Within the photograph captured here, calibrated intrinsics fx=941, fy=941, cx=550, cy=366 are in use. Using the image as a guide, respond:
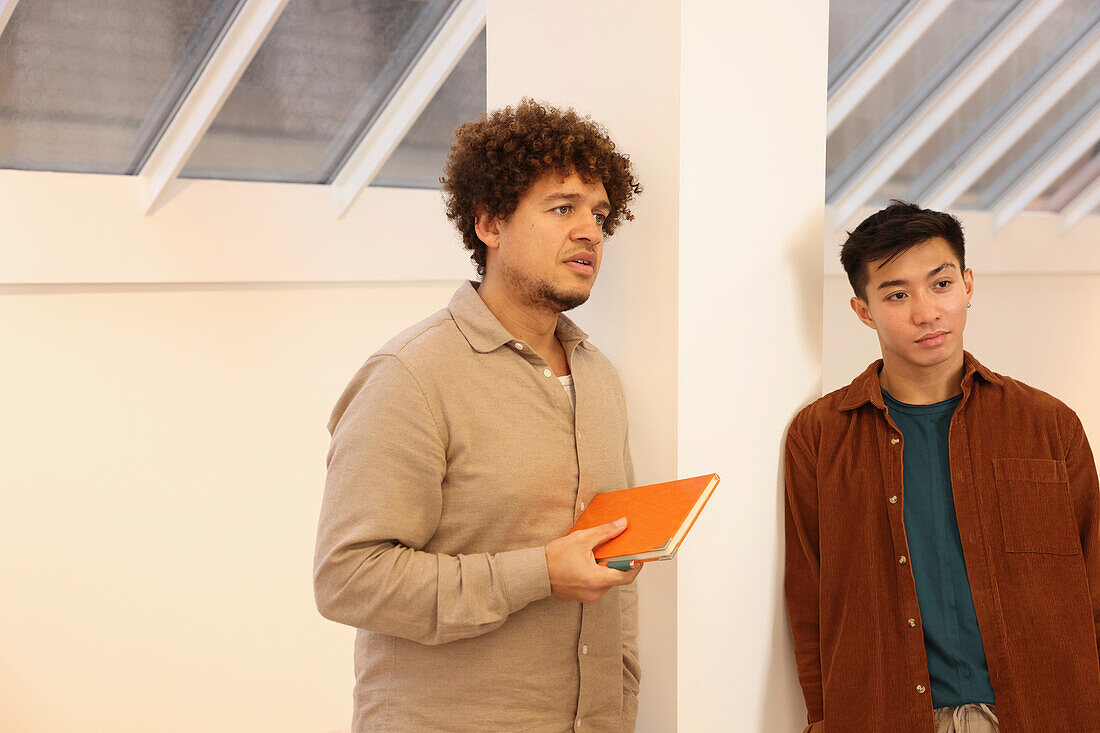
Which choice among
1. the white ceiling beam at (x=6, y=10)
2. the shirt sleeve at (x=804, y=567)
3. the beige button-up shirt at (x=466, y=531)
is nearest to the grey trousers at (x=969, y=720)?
the shirt sleeve at (x=804, y=567)

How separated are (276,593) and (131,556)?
60 cm

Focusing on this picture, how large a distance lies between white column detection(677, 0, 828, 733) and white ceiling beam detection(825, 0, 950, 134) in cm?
211

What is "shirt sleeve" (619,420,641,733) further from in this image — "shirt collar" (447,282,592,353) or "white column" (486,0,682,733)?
"shirt collar" (447,282,592,353)

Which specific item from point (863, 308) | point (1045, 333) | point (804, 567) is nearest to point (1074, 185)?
point (1045, 333)

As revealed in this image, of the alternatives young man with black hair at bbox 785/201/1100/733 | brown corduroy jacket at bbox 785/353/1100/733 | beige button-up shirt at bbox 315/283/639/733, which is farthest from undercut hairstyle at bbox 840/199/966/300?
beige button-up shirt at bbox 315/283/639/733

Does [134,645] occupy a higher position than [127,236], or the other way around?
[127,236]

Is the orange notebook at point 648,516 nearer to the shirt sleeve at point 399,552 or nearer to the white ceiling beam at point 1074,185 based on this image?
the shirt sleeve at point 399,552

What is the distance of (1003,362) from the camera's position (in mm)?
5742

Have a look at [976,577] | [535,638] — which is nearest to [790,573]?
[976,577]

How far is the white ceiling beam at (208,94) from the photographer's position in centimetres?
291

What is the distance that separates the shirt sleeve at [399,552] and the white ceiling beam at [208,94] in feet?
6.48

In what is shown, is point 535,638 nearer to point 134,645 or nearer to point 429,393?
point 429,393

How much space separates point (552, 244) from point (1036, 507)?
1.02 m

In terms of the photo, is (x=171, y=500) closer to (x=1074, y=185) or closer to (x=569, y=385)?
(x=569, y=385)
